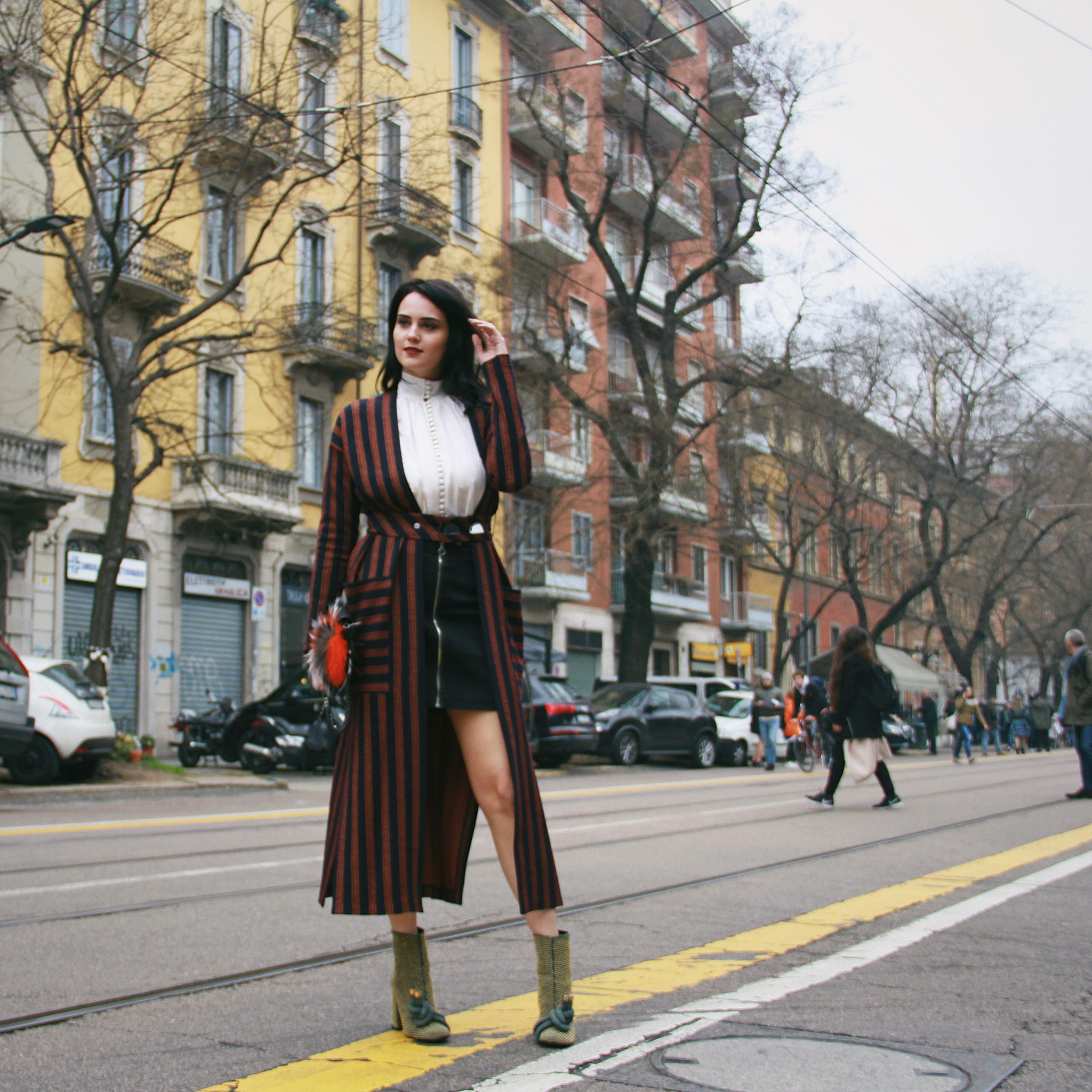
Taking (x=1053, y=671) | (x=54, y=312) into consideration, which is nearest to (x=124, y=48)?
(x=54, y=312)

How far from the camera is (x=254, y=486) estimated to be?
2766 centimetres

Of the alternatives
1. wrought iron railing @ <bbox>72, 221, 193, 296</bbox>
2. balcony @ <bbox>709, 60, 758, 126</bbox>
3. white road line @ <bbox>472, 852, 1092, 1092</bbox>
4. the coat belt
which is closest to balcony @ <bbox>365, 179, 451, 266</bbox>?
wrought iron railing @ <bbox>72, 221, 193, 296</bbox>

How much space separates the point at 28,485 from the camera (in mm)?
22297

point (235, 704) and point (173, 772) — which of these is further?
point (235, 704)

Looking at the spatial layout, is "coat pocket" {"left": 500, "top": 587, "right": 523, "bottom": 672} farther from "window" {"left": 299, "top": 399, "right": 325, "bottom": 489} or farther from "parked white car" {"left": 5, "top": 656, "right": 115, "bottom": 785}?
"window" {"left": 299, "top": 399, "right": 325, "bottom": 489}

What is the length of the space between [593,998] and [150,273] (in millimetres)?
23012

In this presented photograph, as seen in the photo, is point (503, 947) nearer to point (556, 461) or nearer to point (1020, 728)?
point (556, 461)

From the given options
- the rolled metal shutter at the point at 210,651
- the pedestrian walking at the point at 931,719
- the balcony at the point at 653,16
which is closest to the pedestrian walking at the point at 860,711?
the balcony at the point at 653,16

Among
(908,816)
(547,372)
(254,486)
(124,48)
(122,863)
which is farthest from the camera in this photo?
(547,372)

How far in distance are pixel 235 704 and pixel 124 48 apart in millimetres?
14889

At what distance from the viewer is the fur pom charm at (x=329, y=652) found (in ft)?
11.2

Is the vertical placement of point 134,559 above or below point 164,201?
below

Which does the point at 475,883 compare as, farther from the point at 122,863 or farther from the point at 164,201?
the point at 164,201

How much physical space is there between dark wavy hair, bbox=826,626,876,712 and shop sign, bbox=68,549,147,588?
1472 cm
